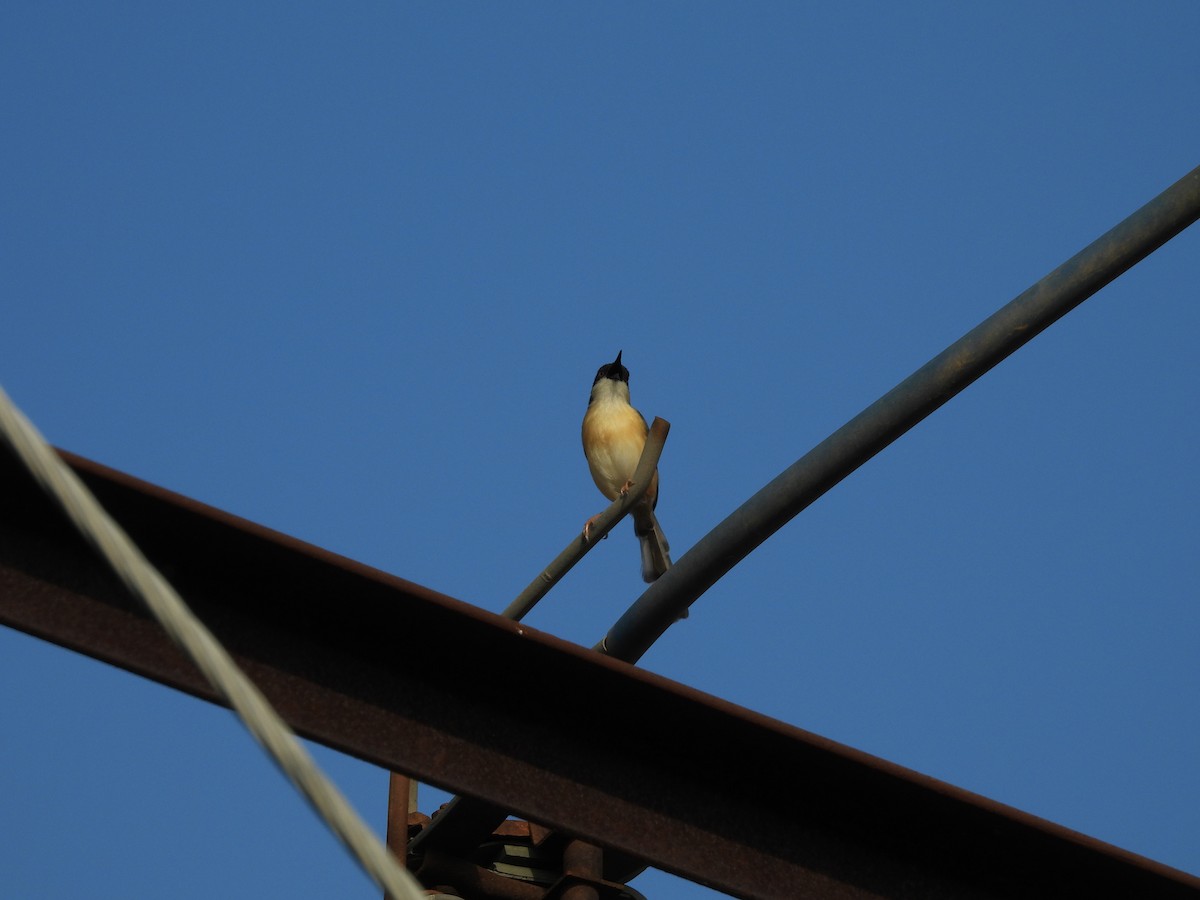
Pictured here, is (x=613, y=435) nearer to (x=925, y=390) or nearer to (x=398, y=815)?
(x=398, y=815)

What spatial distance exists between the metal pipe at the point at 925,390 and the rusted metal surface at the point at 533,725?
103 cm

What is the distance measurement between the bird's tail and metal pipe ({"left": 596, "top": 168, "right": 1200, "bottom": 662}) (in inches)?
231

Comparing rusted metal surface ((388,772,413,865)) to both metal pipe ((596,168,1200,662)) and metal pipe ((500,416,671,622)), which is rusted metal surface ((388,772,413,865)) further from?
metal pipe ((596,168,1200,662))

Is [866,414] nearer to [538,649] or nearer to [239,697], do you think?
[538,649]

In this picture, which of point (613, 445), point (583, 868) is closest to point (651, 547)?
point (613, 445)

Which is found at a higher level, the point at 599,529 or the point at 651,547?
the point at 651,547

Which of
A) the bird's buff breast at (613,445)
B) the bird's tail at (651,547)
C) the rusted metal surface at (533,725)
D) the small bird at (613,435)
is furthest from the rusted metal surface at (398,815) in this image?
the bird's buff breast at (613,445)

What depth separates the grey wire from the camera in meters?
1.66

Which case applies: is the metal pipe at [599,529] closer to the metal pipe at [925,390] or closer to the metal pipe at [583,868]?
the metal pipe at [925,390]

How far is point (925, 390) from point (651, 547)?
6.31 meters

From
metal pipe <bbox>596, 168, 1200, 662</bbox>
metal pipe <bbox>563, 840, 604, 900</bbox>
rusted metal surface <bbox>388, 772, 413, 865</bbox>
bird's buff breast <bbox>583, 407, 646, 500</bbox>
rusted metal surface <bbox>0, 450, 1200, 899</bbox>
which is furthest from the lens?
bird's buff breast <bbox>583, 407, 646, 500</bbox>

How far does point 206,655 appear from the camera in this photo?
1.68m

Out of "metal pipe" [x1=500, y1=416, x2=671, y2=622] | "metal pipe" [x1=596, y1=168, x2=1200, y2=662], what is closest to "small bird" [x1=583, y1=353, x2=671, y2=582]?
"metal pipe" [x1=500, y1=416, x2=671, y2=622]

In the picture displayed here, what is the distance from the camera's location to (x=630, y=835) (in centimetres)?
303
